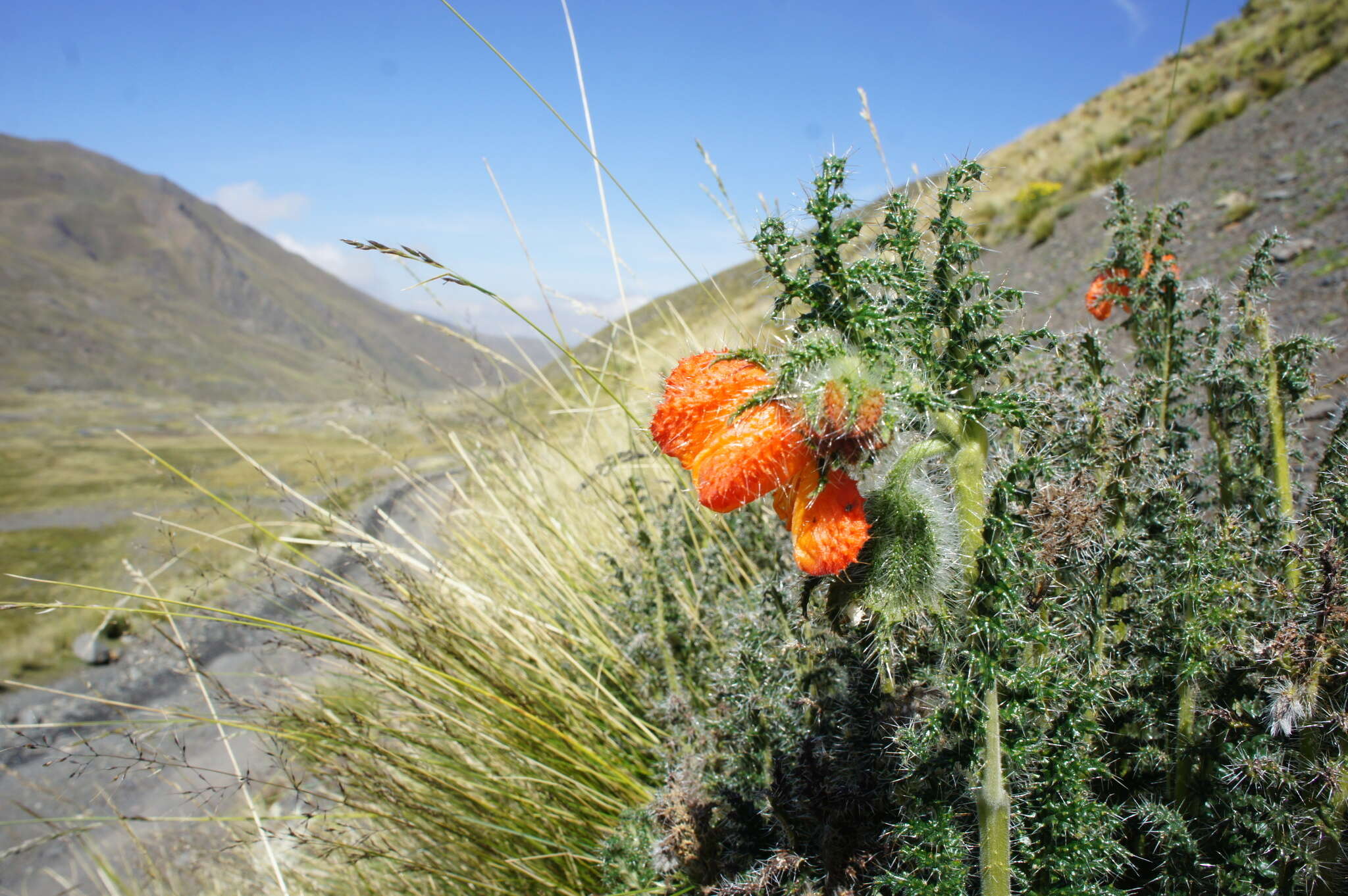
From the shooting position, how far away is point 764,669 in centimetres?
155

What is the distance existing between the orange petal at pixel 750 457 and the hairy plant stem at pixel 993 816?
1.39 ft

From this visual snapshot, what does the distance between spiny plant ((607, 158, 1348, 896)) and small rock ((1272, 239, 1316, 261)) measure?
3505 mm

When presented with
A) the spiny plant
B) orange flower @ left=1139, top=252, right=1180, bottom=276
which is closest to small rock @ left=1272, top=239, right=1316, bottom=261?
orange flower @ left=1139, top=252, right=1180, bottom=276

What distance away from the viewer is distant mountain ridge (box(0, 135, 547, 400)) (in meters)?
72.3

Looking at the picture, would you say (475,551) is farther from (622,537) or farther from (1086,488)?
(1086,488)

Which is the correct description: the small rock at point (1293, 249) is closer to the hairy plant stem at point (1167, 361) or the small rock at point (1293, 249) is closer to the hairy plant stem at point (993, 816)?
the hairy plant stem at point (1167, 361)

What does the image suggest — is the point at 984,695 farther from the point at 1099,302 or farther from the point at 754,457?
the point at 1099,302

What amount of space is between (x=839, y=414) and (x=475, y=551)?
282 centimetres

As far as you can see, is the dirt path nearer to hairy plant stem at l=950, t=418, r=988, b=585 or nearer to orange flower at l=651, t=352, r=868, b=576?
orange flower at l=651, t=352, r=868, b=576

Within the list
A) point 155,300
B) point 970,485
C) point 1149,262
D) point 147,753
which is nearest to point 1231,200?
point 1149,262

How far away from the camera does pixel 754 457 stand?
32.3 inches

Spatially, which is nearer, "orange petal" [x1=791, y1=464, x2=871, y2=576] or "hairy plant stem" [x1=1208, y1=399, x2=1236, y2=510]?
"orange petal" [x1=791, y1=464, x2=871, y2=576]

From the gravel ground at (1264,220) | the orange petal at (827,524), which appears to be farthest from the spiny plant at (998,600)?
the gravel ground at (1264,220)

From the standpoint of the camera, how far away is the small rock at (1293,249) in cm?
405
